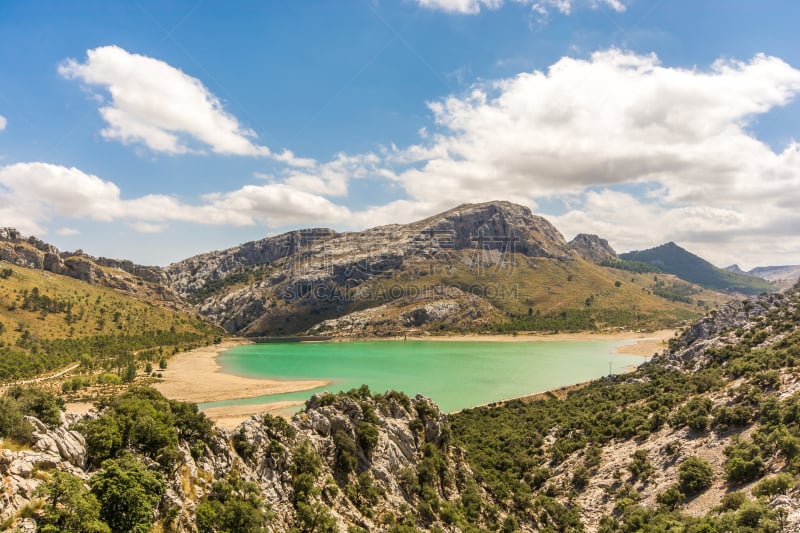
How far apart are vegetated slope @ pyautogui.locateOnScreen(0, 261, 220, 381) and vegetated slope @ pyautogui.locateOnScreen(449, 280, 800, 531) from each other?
121838 mm

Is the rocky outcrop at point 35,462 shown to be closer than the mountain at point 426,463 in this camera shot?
Yes

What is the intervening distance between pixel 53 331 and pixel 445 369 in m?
148

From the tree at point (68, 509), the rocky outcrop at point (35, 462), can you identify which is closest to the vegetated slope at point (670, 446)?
the tree at point (68, 509)

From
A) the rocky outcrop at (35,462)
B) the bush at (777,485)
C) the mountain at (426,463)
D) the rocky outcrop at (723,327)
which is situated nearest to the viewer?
the rocky outcrop at (35,462)

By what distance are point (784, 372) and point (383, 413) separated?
57442 mm

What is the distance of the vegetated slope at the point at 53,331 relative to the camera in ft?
404

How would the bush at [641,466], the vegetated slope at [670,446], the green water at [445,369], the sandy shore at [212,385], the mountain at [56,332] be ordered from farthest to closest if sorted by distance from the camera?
the mountain at [56,332] → the green water at [445,369] → the sandy shore at [212,385] → the bush at [641,466] → the vegetated slope at [670,446]

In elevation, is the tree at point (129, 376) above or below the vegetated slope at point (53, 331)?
below

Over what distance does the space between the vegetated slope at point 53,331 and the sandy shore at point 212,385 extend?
24232 millimetres

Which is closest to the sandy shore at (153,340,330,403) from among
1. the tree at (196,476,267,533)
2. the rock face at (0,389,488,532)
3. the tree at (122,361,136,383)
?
the tree at (122,361,136,383)

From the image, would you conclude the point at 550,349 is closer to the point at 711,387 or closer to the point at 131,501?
the point at 711,387

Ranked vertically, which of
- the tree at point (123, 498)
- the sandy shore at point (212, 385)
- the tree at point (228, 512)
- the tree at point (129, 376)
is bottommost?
the sandy shore at point (212, 385)

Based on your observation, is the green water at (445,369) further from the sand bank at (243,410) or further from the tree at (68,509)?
the tree at (68,509)

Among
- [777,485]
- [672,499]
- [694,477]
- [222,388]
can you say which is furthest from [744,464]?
[222,388]
